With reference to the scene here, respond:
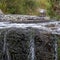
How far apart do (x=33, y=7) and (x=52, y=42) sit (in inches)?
257

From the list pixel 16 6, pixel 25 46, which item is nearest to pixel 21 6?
pixel 16 6

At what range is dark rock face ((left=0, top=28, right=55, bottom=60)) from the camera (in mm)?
6973

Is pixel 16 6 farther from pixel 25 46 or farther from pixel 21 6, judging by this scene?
pixel 25 46

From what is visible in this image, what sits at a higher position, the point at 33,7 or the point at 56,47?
the point at 56,47

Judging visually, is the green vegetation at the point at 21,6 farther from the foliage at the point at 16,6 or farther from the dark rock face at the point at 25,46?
the dark rock face at the point at 25,46

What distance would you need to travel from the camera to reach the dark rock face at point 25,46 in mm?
6973

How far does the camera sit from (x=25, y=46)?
6.98 metres

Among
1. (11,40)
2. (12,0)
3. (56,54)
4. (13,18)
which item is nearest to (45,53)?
(56,54)

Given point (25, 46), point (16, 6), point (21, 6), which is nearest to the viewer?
point (25, 46)

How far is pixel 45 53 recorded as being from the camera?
6977 mm

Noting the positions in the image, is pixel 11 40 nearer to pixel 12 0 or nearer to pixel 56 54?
pixel 56 54

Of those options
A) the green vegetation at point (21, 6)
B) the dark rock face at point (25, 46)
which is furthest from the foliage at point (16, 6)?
the dark rock face at point (25, 46)

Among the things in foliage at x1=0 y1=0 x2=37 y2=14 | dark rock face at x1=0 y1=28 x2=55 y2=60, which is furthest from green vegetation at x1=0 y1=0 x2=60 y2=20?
dark rock face at x1=0 y1=28 x2=55 y2=60

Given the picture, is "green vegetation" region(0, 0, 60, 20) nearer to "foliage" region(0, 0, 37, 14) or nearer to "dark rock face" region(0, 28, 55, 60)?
"foliage" region(0, 0, 37, 14)
